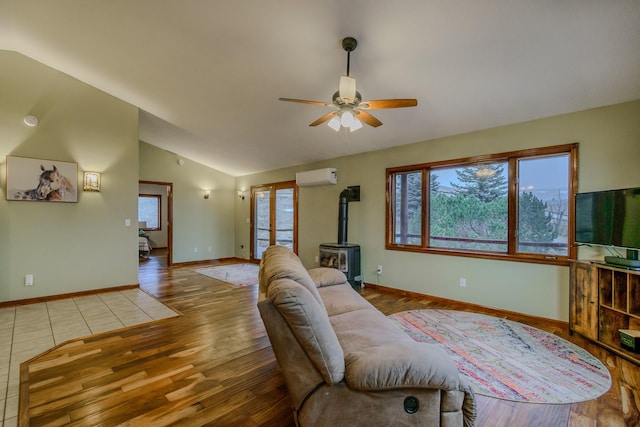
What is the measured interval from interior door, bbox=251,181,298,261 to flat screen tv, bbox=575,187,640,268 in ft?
15.8

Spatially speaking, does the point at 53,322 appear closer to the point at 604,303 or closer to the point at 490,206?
the point at 490,206

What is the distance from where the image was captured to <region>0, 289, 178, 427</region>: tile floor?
2154 mm

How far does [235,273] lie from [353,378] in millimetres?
5144

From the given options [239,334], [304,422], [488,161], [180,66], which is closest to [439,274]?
[488,161]

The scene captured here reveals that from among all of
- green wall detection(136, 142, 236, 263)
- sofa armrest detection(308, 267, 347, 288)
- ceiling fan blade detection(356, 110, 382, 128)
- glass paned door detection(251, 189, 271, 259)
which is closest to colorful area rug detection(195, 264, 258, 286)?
glass paned door detection(251, 189, 271, 259)

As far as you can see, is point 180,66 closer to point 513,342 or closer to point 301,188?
point 301,188

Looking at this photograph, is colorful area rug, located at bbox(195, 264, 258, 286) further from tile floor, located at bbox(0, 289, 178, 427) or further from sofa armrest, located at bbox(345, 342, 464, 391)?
sofa armrest, located at bbox(345, 342, 464, 391)

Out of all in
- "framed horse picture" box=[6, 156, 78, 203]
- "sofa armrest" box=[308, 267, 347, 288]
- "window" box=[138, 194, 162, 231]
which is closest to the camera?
"sofa armrest" box=[308, 267, 347, 288]

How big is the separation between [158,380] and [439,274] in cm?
360

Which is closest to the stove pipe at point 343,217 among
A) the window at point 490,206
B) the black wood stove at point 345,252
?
the black wood stove at point 345,252

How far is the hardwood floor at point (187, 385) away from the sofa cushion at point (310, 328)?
704 mm

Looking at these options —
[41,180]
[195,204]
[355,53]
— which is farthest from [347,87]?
[195,204]

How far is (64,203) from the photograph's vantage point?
4.27 metres

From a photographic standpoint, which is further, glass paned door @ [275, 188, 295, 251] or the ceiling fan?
glass paned door @ [275, 188, 295, 251]
